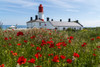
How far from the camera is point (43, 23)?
53594 millimetres

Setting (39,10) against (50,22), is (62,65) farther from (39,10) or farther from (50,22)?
(39,10)

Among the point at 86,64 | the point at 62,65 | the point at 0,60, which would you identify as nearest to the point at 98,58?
the point at 86,64

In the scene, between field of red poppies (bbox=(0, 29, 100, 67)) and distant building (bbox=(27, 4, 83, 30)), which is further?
distant building (bbox=(27, 4, 83, 30))

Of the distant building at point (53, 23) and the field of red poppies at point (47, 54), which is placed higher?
the distant building at point (53, 23)

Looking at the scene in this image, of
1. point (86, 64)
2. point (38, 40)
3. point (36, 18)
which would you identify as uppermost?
point (36, 18)

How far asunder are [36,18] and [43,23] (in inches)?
155

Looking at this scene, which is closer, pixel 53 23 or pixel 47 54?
pixel 47 54

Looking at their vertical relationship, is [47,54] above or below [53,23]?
below

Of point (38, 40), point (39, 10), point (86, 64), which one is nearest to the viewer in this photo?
point (86, 64)

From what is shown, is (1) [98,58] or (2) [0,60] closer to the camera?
(2) [0,60]

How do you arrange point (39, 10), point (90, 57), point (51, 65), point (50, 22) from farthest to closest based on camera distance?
point (39, 10) < point (50, 22) < point (90, 57) < point (51, 65)

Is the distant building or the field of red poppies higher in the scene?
the distant building

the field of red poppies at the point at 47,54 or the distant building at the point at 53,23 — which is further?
the distant building at the point at 53,23

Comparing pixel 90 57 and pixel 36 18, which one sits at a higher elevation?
pixel 36 18
